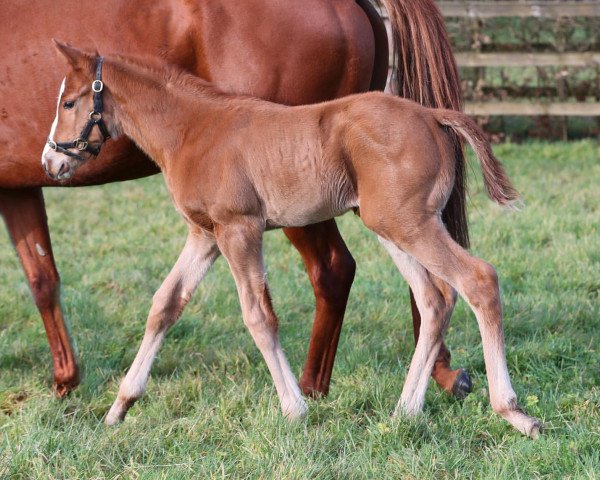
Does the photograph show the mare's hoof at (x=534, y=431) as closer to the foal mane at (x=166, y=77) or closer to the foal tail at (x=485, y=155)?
the foal tail at (x=485, y=155)

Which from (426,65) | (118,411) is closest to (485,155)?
→ (426,65)

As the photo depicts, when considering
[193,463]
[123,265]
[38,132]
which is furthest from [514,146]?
[193,463]

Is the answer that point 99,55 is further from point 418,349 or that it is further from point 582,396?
point 582,396

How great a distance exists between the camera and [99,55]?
371 cm

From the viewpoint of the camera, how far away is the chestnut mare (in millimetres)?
3979

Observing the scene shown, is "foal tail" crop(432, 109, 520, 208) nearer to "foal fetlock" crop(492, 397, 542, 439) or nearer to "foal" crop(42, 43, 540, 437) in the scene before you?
"foal" crop(42, 43, 540, 437)

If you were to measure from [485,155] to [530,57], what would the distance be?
702 centimetres

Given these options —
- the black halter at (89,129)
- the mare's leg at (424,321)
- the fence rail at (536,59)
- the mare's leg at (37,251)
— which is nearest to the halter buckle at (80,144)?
the black halter at (89,129)

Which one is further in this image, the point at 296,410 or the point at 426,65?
the point at 426,65

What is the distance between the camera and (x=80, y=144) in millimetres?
3621

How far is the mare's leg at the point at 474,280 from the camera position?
11.0ft

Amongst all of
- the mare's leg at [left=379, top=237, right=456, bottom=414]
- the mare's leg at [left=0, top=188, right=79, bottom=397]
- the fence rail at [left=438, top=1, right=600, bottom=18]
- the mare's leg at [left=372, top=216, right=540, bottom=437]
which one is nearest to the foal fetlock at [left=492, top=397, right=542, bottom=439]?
the mare's leg at [left=372, top=216, right=540, bottom=437]

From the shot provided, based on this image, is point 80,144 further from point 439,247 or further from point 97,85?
point 439,247

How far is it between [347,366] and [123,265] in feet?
7.57
